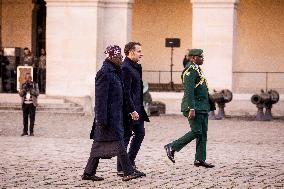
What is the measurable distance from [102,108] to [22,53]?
79.0ft

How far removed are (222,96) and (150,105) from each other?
7.76ft

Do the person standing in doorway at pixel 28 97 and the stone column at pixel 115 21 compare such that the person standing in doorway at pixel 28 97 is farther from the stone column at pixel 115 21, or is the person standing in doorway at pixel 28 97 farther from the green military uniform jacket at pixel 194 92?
the stone column at pixel 115 21

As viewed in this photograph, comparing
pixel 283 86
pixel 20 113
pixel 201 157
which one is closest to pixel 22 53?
pixel 20 113

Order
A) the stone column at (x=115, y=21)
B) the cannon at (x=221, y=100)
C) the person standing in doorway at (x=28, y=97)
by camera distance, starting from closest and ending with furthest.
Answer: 1. the person standing in doorway at (x=28, y=97)
2. the cannon at (x=221, y=100)
3. the stone column at (x=115, y=21)

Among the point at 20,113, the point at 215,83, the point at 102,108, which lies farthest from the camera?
the point at 215,83

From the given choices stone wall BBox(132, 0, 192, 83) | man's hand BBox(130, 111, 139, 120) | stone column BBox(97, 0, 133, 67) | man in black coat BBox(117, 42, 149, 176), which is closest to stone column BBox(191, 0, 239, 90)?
stone column BBox(97, 0, 133, 67)

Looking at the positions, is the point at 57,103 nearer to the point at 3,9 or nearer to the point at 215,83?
the point at 215,83

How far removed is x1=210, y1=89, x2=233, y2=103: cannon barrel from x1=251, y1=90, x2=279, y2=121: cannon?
0.74 m

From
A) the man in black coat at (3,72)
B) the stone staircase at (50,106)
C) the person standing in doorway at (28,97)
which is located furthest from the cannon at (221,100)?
the person standing in doorway at (28,97)

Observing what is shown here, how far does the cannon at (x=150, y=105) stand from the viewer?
31.0 meters

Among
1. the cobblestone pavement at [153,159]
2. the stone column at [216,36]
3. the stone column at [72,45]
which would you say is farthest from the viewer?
the stone column at [72,45]

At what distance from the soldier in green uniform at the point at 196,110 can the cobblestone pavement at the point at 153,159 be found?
0.98ft

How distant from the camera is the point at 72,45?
3378cm

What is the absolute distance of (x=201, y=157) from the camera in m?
15.9
